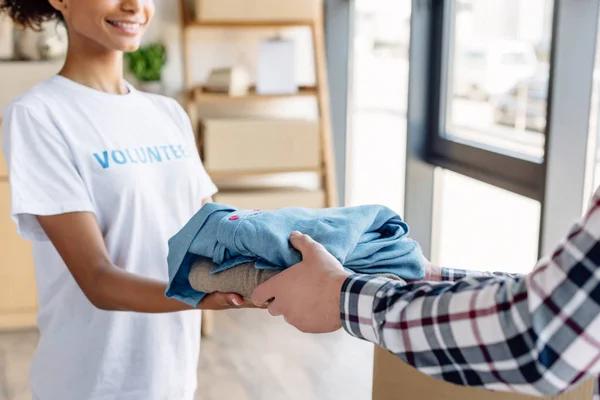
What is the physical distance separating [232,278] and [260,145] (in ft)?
8.69

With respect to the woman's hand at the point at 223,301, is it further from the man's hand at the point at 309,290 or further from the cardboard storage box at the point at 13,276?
the cardboard storage box at the point at 13,276

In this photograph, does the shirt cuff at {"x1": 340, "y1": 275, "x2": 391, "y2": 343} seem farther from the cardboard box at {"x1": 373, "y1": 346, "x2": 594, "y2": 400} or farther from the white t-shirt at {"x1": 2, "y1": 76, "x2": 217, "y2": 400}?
the white t-shirt at {"x1": 2, "y1": 76, "x2": 217, "y2": 400}

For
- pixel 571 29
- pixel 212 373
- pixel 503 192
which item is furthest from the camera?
pixel 212 373

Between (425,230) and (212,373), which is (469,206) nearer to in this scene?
(425,230)

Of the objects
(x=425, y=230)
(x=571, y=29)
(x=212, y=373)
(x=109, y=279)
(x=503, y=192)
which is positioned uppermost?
(x=571, y=29)

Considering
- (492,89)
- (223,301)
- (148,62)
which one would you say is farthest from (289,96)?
(223,301)

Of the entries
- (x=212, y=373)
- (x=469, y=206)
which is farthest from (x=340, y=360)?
(x=469, y=206)

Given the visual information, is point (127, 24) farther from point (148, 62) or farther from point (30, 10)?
point (148, 62)

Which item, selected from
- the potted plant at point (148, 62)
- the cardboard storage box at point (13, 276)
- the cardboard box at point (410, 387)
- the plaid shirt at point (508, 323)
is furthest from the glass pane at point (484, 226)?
the cardboard storage box at point (13, 276)

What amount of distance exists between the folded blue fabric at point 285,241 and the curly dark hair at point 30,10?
0.71 metres

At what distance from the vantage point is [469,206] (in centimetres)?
319

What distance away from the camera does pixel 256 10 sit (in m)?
3.43

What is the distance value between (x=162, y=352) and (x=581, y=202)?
1.55 m

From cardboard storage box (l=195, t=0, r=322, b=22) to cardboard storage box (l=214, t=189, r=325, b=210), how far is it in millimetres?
844
